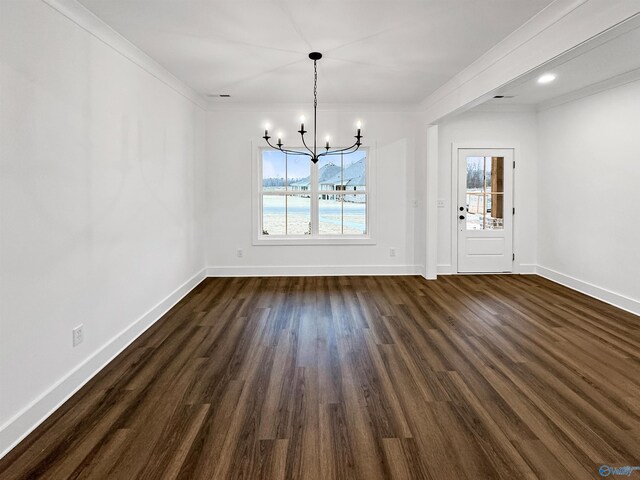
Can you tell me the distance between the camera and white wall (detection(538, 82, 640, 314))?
14.1ft

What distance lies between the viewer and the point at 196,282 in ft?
17.9

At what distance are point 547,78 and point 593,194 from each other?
64.9 inches

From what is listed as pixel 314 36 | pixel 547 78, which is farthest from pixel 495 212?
pixel 314 36

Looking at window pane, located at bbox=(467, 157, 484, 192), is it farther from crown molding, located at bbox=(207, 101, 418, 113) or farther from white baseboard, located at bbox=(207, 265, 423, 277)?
white baseboard, located at bbox=(207, 265, 423, 277)

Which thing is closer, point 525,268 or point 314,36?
point 314,36

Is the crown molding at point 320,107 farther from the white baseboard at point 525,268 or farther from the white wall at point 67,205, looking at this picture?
the white baseboard at point 525,268

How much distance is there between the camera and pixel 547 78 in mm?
4391

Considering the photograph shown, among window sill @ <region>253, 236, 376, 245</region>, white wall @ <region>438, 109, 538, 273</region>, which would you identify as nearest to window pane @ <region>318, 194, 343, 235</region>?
window sill @ <region>253, 236, 376, 245</region>

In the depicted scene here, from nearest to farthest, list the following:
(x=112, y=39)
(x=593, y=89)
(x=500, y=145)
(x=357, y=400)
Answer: (x=357, y=400), (x=112, y=39), (x=593, y=89), (x=500, y=145)

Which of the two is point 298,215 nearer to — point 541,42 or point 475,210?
point 475,210

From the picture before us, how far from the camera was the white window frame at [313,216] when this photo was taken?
19.5 feet

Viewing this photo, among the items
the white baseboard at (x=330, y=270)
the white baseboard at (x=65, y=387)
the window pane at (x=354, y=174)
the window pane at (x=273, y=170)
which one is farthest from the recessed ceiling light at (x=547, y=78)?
the white baseboard at (x=65, y=387)

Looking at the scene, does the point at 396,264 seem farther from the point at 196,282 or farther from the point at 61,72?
the point at 61,72

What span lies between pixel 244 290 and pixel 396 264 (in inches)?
98.9
